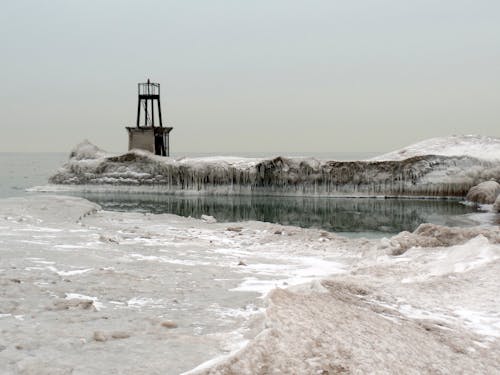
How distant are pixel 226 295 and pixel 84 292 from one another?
4.89ft

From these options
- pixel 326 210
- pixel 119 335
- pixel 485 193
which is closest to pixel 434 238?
pixel 119 335

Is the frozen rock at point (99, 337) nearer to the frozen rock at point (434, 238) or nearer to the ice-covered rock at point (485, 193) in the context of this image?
the frozen rock at point (434, 238)

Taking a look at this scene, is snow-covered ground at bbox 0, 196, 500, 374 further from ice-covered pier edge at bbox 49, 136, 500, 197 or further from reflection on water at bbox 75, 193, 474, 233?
ice-covered pier edge at bbox 49, 136, 500, 197

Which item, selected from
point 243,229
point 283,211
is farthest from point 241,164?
point 243,229

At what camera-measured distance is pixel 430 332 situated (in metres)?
4.62

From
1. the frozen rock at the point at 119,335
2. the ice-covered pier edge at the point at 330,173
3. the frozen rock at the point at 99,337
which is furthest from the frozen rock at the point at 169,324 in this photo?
the ice-covered pier edge at the point at 330,173

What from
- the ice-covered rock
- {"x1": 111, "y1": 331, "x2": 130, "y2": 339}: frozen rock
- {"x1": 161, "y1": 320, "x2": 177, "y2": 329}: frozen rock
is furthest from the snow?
{"x1": 111, "y1": 331, "x2": 130, "y2": 339}: frozen rock

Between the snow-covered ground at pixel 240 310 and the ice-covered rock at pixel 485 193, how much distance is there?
82.6 feet

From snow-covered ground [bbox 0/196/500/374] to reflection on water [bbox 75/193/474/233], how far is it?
13.5 metres

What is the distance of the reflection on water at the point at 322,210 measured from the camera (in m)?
23.9

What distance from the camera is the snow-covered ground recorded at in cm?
358

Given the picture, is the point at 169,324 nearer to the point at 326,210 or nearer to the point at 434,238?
the point at 434,238

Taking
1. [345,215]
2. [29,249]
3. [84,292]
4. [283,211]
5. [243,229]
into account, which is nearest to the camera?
[84,292]

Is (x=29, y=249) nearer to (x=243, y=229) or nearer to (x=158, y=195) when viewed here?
(x=243, y=229)
